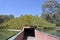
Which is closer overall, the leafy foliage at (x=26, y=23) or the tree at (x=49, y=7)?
the leafy foliage at (x=26, y=23)

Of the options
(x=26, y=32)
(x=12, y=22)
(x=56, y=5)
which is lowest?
(x=26, y=32)

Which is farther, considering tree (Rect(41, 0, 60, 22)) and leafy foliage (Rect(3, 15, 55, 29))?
tree (Rect(41, 0, 60, 22))

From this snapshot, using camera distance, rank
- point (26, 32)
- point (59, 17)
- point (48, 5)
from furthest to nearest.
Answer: point (48, 5)
point (59, 17)
point (26, 32)

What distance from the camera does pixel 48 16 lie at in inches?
1753

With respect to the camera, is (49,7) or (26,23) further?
(49,7)

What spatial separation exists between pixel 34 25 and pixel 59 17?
10.3 metres

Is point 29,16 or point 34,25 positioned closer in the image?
point 34,25

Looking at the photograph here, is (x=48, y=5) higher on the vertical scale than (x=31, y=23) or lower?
higher

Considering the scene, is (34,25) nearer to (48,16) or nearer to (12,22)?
(12,22)

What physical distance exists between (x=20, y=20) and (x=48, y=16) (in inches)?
794

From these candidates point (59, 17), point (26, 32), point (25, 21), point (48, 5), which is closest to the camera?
point (26, 32)

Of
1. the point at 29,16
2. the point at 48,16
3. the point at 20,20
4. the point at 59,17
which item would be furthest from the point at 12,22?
the point at 48,16

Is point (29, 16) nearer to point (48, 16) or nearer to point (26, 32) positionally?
point (26, 32)

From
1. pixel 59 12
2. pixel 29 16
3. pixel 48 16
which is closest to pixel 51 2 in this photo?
pixel 48 16
